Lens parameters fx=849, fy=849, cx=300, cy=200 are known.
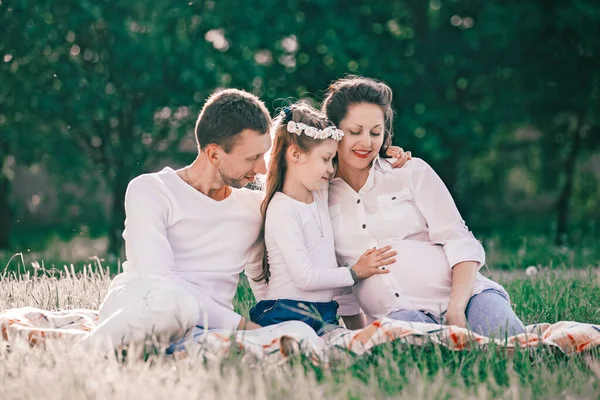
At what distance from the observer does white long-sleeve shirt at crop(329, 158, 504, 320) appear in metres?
4.33

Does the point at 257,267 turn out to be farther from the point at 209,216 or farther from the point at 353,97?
the point at 353,97

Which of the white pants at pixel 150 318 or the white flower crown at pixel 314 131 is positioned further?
the white flower crown at pixel 314 131

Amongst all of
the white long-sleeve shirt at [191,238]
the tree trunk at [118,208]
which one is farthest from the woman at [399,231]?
the tree trunk at [118,208]

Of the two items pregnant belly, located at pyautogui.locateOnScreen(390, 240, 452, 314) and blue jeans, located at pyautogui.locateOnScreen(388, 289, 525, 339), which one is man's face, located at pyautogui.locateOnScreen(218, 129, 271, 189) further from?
blue jeans, located at pyautogui.locateOnScreen(388, 289, 525, 339)

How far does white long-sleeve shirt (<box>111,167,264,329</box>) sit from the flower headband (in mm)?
454

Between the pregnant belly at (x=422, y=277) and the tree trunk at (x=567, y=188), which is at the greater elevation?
the pregnant belly at (x=422, y=277)

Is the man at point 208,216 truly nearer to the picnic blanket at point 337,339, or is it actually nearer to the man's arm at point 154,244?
the man's arm at point 154,244

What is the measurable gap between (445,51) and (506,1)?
1.02 meters

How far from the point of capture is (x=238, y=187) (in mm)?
4398

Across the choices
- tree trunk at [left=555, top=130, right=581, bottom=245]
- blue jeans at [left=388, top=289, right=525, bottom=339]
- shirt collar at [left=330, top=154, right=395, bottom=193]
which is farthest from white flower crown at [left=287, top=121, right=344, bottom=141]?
tree trunk at [left=555, top=130, right=581, bottom=245]

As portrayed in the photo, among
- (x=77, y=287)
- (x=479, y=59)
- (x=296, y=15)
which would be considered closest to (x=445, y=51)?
(x=479, y=59)

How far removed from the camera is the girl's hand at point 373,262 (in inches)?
169

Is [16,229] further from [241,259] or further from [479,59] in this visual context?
[241,259]

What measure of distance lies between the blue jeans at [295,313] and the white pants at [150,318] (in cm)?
66
